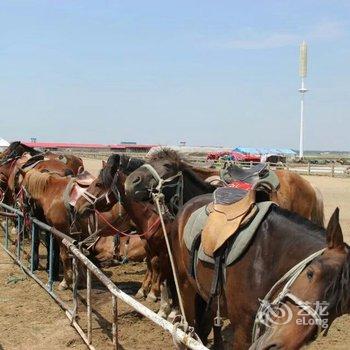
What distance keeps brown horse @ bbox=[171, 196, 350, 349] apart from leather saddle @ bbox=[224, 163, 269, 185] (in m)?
2.35

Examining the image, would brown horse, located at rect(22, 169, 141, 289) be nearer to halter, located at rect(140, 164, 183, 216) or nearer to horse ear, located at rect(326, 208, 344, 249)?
halter, located at rect(140, 164, 183, 216)

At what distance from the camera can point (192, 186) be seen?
4816 mm

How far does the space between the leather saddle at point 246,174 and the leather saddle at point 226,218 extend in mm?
2885

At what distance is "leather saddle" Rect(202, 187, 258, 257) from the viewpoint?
2.93 metres

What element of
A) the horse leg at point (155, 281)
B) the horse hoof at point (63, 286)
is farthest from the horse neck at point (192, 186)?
the horse hoof at point (63, 286)

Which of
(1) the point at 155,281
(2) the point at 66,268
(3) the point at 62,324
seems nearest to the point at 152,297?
(1) the point at 155,281

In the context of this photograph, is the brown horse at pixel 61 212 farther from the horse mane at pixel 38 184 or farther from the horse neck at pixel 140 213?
the horse neck at pixel 140 213

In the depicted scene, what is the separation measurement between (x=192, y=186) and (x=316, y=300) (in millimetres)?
2787

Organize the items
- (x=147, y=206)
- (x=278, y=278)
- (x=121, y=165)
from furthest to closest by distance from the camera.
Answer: (x=121, y=165), (x=147, y=206), (x=278, y=278)

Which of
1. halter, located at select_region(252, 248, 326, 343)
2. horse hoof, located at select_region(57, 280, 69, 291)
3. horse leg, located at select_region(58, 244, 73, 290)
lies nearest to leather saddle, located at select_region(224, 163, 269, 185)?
horse leg, located at select_region(58, 244, 73, 290)

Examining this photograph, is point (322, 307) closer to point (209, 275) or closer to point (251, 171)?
point (209, 275)

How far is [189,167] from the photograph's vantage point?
4.86 metres

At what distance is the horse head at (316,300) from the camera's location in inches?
82.0

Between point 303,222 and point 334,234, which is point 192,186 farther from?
point 334,234
